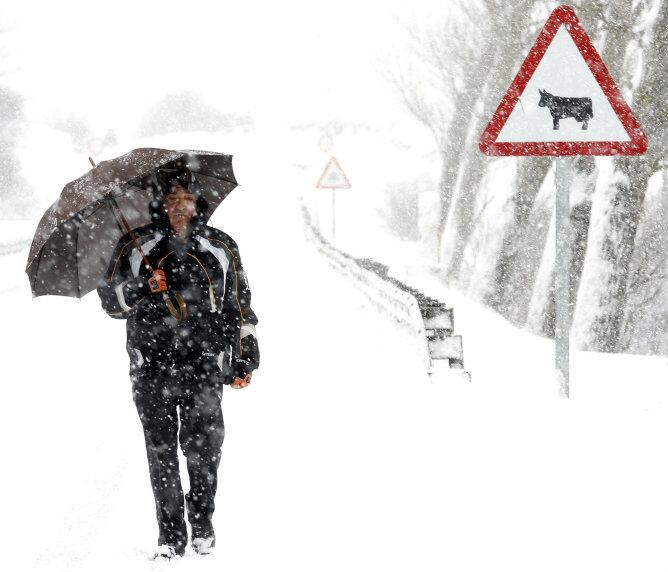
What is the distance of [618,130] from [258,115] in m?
87.6

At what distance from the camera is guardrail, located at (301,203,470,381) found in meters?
8.86

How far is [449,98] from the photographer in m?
34.0

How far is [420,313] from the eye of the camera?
9.50 metres

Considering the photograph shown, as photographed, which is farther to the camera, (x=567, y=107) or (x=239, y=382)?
(x=567, y=107)

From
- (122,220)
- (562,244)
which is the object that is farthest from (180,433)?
(562,244)

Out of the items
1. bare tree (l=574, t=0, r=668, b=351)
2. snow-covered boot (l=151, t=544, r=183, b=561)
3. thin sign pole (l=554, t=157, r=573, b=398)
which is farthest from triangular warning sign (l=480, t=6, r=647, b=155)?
bare tree (l=574, t=0, r=668, b=351)

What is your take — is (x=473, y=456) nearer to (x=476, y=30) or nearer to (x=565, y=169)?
(x=565, y=169)

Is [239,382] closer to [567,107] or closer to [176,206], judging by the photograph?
[176,206]

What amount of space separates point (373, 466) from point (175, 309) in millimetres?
2308

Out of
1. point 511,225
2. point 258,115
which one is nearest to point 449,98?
point 511,225

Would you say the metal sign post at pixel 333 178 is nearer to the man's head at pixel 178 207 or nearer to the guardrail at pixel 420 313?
the guardrail at pixel 420 313

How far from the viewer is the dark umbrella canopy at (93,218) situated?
4.62 m

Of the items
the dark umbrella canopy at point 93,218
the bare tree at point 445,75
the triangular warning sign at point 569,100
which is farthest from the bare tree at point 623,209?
the bare tree at point 445,75

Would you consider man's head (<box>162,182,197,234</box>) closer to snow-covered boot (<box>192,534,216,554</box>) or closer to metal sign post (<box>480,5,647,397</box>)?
snow-covered boot (<box>192,534,216,554</box>)
